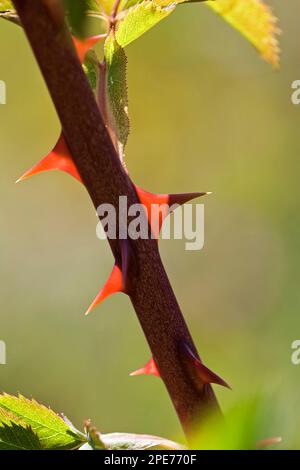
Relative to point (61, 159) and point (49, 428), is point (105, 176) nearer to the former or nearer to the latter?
point (61, 159)

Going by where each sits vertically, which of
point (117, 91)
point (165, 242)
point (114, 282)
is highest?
point (117, 91)

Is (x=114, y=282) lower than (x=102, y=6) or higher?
lower

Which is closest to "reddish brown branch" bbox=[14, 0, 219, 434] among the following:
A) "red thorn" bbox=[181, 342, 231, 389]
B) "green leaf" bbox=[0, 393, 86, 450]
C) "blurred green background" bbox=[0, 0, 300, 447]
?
"red thorn" bbox=[181, 342, 231, 389]

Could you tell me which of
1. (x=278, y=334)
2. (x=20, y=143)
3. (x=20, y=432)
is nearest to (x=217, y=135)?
(x=20, y=143)

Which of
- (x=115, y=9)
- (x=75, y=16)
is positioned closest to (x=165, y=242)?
(x=115, y=9)

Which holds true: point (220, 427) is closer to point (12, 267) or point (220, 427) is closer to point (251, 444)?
point (251, 444)

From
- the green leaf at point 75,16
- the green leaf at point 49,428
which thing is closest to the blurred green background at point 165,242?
the green leaf at point 49,428
